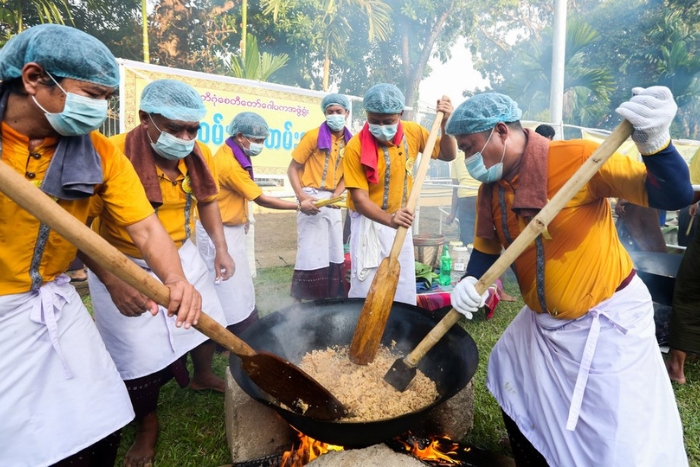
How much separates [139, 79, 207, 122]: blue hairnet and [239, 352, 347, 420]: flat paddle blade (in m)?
1.37

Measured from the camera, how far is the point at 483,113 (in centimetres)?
183

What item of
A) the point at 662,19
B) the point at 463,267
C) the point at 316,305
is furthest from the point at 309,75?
the point at 316,305

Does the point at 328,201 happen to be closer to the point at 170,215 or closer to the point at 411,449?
the point at 170,215

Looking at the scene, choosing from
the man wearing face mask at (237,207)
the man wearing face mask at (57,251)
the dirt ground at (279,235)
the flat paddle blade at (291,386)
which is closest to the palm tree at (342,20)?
the dirt ground at (279,235)

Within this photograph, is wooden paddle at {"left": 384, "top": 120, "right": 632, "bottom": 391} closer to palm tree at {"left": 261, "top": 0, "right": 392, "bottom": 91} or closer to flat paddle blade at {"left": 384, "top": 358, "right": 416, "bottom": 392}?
flat paddle blade at {"left": 384, "top": 358, "right": 416, "bottom": 392}

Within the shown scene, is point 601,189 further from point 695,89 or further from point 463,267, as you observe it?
point 695,89

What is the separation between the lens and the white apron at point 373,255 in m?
3.42

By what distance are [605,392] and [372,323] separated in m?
1.16

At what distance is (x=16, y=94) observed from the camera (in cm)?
148

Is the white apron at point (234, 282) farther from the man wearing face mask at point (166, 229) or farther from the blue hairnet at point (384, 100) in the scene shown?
the blue hairnet at point (384, 100)

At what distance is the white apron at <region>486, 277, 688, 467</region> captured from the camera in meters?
1.61

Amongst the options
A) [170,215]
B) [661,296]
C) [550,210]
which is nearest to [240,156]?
[170,215]

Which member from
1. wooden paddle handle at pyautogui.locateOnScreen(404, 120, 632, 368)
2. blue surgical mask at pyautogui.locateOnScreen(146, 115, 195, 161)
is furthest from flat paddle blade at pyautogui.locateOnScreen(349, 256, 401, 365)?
blue surgical mask at pyautogui.locateOnScreen(146, 115, 195, 161)

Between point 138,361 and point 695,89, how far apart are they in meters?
20.9
